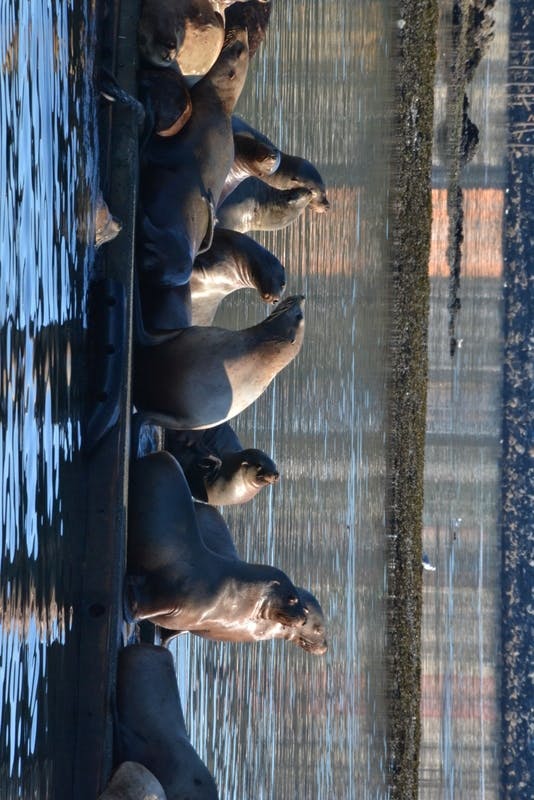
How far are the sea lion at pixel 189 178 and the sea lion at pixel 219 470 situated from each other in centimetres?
46

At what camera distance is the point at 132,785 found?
6.62 feet

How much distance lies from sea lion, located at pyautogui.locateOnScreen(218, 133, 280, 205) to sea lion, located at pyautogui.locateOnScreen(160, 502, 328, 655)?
2.69 feet

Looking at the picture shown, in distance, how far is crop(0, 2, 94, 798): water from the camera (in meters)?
1.84

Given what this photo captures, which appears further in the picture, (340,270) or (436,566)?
(436,566)

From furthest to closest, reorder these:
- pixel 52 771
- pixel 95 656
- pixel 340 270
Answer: pixel 340 270, pixel 95 656, pixel 52 771

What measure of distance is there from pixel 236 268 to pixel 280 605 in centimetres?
82

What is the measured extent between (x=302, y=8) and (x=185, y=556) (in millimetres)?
3102

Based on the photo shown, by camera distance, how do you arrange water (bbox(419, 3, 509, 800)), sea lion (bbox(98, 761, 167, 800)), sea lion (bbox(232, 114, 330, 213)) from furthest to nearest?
1. water (bbox(419, 3, 509, 800))
2. sea lion (bbox(232, 114, 330, 213))
3. sea lion (bbox(98, 761, 167, 800))

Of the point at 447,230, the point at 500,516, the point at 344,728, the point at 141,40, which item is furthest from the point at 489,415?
the point at 141,40

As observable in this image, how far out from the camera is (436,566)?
6137 millimetres

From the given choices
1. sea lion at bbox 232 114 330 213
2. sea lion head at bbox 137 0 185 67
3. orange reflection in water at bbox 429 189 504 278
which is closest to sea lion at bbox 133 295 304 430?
sea lion head at bbox 137 0 185 67

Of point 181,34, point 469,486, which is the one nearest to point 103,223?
point 181,34

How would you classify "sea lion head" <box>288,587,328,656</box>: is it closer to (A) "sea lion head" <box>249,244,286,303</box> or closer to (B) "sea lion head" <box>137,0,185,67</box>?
(A) "sea lion head" <box>249,244,286,303</box>

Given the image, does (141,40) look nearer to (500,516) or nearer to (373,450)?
(373,450)
